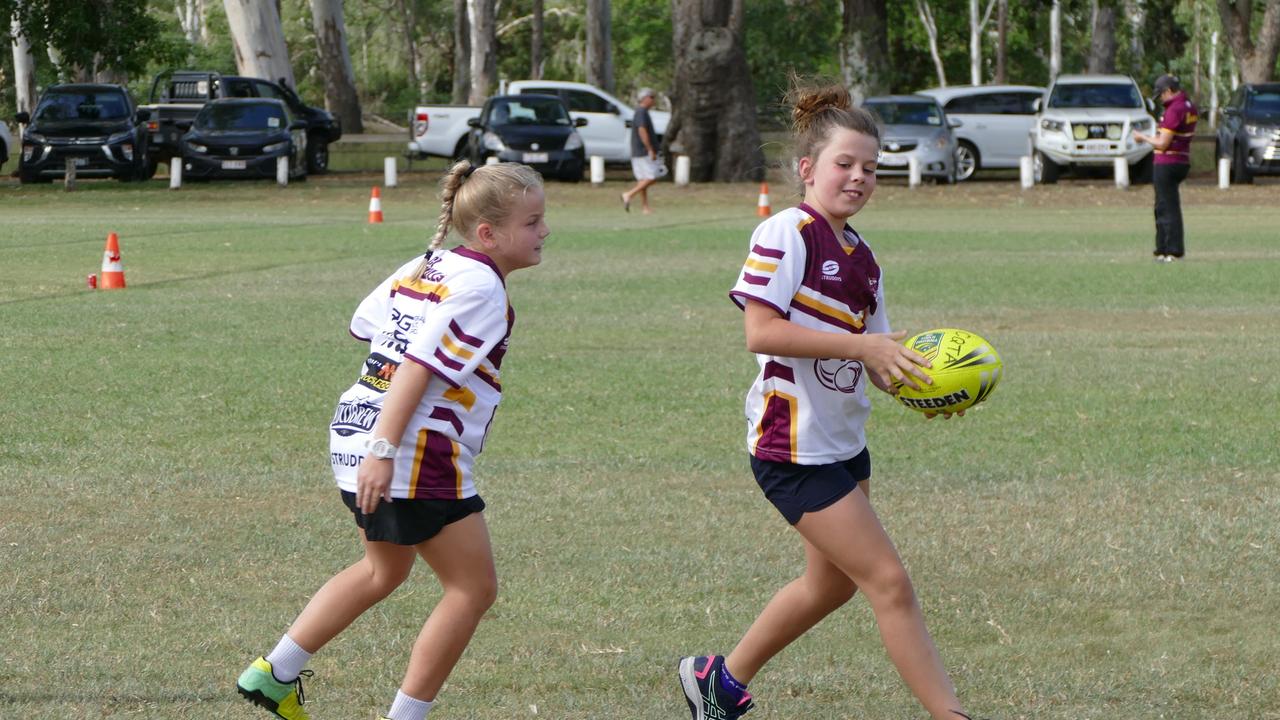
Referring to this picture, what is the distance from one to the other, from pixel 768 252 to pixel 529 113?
33.8 m

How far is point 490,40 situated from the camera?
6225 cm

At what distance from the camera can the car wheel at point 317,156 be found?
41.3 meters

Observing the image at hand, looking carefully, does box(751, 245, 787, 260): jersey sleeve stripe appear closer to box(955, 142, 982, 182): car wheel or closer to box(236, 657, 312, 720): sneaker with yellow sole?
box(236, 657, 312, 720): sneaker with yellow sole

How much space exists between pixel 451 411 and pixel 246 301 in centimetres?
1197

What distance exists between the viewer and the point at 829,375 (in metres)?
4.80

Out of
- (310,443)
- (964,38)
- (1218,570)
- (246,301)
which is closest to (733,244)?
(246,301)

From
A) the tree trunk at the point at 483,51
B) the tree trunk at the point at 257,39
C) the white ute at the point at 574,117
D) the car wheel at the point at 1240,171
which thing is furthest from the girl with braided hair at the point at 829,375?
the tree trunk at the point at 483,51

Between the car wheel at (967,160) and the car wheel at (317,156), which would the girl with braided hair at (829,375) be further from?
the car wheel at (317,156)

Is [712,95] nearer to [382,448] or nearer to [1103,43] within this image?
[1103,43]

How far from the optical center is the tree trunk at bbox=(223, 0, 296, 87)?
46844 millimetres

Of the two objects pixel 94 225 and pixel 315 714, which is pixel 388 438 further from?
pixel 94 225

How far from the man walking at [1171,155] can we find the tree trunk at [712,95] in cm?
1794

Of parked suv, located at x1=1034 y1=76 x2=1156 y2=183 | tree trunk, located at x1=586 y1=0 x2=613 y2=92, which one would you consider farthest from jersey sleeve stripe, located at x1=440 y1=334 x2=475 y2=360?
tree trunk, located at x1=586 y1=0 x2=613 y2=92

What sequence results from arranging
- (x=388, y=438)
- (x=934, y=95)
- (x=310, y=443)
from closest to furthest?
(x=388, y=438) → (x=310, y=443) → (x=934, y=95)
